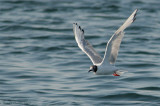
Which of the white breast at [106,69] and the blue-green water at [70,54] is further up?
the white breast at [106,69]

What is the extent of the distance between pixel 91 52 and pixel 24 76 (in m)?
3.13

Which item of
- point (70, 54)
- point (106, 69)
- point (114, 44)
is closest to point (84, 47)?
point (106, 69)

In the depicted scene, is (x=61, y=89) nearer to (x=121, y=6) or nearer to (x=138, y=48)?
(x=138, y=48)

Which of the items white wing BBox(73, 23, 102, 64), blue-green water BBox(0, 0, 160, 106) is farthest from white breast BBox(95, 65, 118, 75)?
blue-green water BBox(0, 0, 160, 106)

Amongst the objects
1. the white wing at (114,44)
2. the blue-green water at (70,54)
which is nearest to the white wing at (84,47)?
the white wing at (114,44)

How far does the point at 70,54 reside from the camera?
1670 cm

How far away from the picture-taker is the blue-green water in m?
11.5

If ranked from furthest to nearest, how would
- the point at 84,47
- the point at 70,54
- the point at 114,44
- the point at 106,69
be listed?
the point at 70,54
the point at 84,47
the point at 106,69
the point at 114,44

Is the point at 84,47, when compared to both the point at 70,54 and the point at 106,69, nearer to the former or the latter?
the point at 106,69

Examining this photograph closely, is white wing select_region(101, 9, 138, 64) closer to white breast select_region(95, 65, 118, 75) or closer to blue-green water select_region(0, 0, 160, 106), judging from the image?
white breast select_region(95, 65, 118, 75)

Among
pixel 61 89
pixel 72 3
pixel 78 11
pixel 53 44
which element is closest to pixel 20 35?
pixel 53 44

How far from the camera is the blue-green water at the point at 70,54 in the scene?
37.8 ft

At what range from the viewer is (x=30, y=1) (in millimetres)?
26609

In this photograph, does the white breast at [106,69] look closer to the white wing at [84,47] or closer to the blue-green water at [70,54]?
the white wing at [84,47]
